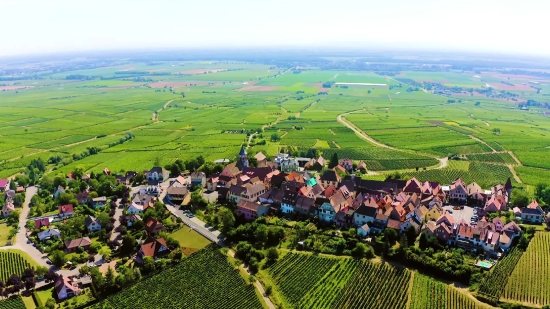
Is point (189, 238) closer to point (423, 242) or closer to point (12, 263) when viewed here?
point (12, 263)

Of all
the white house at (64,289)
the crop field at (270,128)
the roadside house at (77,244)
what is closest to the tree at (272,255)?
the white house at (64,289)

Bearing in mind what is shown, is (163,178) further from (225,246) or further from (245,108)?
(245,108)

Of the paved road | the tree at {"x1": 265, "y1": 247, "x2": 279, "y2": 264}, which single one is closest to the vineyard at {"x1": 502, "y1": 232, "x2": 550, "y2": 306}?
the tree at {"x1": 265, "y1": 247, "x2": 279, "y2": 264}

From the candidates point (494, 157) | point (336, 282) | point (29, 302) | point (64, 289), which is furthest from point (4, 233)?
point (494, 157)

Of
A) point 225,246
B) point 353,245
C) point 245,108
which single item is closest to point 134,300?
point 225,246

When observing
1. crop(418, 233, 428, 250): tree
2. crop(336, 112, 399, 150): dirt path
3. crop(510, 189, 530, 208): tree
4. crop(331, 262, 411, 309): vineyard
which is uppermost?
crop(510, 189, 530, 208): tree

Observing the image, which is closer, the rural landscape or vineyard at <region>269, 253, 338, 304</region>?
the rural landscape

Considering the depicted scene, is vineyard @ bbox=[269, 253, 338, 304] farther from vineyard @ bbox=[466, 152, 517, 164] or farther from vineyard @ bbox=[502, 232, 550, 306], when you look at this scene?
vineyard @ bbox=[466, 152, 517, 164]
